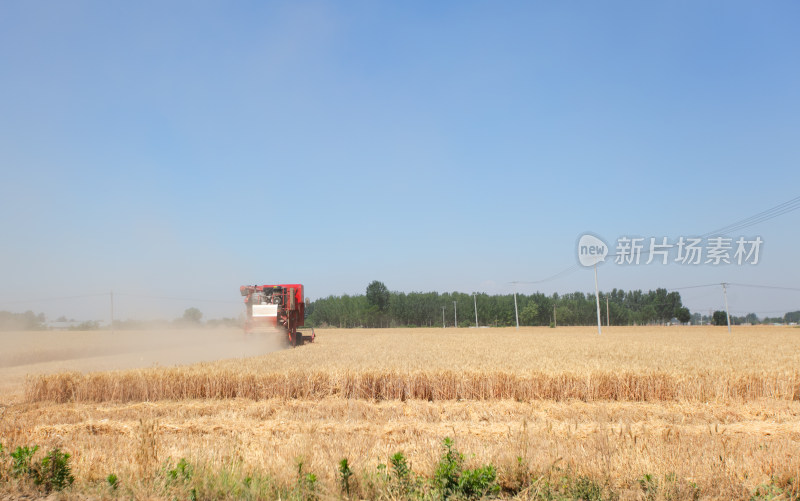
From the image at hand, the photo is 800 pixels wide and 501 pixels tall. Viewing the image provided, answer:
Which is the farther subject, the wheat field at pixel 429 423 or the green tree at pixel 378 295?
the green tree at pixel 378 295

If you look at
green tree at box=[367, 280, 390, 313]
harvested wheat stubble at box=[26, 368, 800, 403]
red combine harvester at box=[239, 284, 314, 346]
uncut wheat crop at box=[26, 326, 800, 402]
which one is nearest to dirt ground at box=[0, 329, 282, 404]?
red combine harvester at box=[239, 284, 314, 346]

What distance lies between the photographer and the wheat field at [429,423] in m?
5.45

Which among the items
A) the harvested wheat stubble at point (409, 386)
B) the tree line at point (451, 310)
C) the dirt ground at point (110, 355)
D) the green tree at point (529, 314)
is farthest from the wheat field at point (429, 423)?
the green tree at point (529, 314)

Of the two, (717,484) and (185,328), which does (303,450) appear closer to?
(717,484)

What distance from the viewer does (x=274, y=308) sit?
2658cm

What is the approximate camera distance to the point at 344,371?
41.0ft

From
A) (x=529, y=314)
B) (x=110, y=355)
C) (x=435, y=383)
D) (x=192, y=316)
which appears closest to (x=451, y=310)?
(x=529, y=314)

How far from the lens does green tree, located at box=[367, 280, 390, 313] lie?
132m

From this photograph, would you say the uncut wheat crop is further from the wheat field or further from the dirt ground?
the dirt ground

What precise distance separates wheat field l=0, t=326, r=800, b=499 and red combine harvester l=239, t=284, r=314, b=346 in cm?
1298

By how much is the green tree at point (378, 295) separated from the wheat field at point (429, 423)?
11824cm

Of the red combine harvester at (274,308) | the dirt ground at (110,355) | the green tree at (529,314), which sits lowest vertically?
the green tree at (529,314)

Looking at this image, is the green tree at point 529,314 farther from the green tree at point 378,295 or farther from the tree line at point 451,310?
the green tree at point 378,295

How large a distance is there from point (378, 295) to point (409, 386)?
12050 cm
